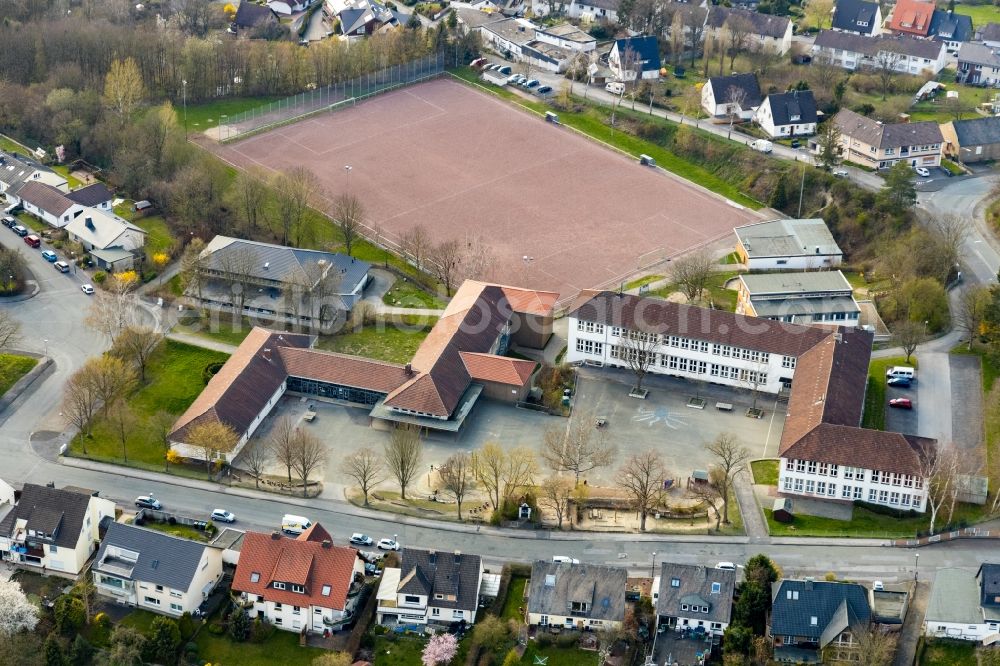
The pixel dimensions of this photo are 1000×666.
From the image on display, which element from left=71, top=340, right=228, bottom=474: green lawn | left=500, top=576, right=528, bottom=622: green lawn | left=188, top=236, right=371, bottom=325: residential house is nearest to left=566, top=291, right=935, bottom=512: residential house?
left=500, top=576, right=528, bottom=622: green lawn

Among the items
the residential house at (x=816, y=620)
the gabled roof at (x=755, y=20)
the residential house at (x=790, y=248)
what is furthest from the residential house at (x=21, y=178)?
the residential house at (x=816, y=620)

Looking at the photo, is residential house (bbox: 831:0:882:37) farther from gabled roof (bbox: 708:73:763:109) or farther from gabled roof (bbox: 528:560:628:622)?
gabled roof (bbox: 528:560:628:622)

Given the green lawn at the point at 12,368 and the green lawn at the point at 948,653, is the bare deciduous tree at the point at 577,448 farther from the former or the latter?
the green lawn at the point at 12,368

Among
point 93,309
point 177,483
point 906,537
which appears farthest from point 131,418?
point 906,537

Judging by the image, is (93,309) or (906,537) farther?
(93,309)

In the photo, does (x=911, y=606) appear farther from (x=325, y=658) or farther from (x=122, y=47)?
(x=122, y=47)
